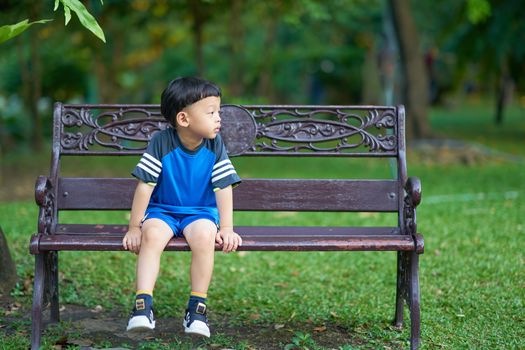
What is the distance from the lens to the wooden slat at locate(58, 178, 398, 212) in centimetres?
469

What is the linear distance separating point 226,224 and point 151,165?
1.61ft

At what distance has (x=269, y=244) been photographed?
3.98 metres

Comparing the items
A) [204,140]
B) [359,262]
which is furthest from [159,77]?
[204,140]

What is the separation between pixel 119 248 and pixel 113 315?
1.18 meters

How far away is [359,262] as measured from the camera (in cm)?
666

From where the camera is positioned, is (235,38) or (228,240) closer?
(228,240)

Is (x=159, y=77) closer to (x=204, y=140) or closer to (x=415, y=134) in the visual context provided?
(x=415, y=134)

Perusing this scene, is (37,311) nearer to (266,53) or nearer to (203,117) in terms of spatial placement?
(203,117)

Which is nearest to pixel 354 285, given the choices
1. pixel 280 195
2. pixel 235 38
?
pixel 280 195

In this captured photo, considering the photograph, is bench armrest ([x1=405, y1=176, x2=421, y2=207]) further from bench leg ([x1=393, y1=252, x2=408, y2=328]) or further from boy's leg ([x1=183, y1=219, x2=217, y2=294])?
boy's leg ([x1=183, y1=219, x2=217, y2=294])

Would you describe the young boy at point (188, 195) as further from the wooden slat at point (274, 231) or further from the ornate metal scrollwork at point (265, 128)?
the ornate metal scrollwork at point (265, 128)

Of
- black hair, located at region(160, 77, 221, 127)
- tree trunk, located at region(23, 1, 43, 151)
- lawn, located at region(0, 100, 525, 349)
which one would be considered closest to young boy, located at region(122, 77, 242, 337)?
black hair, located at region(160, 77, 221, 127)

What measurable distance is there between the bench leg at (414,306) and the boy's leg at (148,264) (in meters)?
1.26

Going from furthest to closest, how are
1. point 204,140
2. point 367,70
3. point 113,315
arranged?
point 367,70 < point 113,315 < point 204,140
